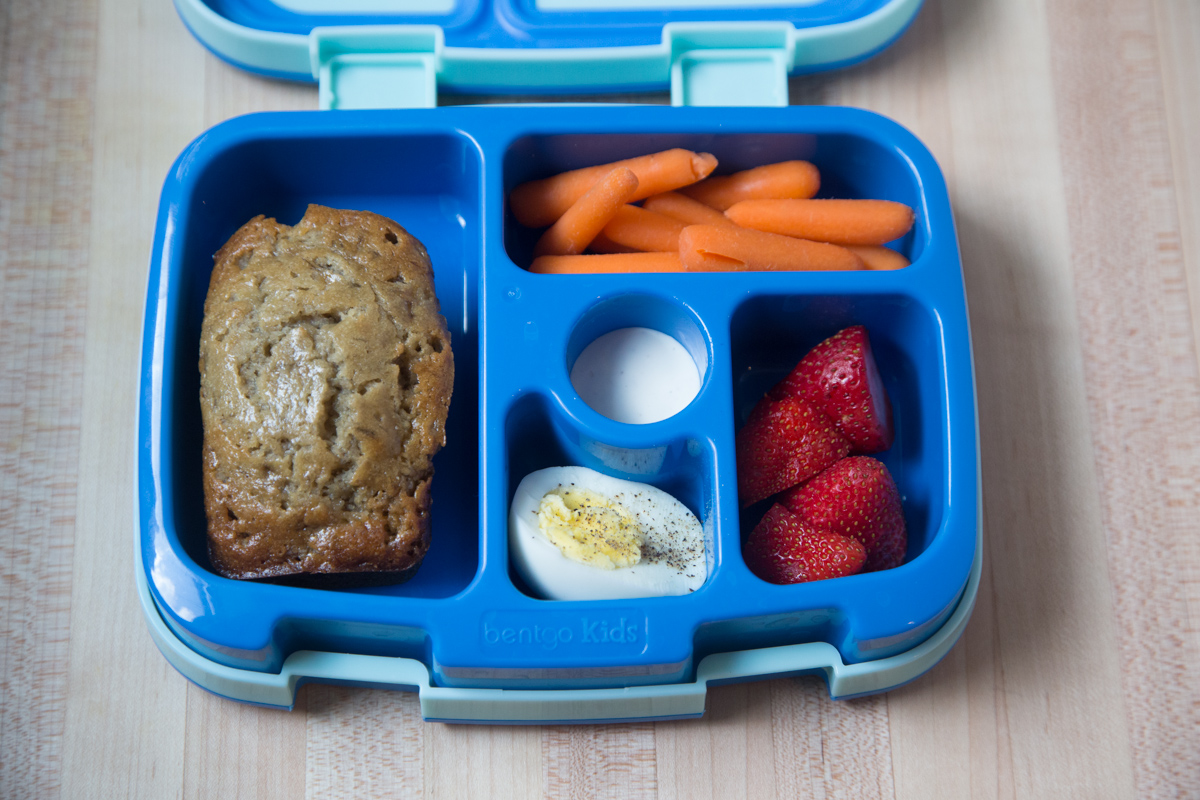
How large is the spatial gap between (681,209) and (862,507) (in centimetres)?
45

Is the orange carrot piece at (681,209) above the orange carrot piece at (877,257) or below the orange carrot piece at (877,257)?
above

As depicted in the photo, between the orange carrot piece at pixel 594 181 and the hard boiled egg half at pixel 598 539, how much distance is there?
0.35 metres

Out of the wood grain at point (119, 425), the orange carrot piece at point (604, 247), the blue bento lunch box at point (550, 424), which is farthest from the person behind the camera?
the orange carrot piece at point (604, 247)

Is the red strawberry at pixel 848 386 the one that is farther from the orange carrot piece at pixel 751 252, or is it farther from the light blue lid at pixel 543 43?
the light blue lid at pixel 543 43

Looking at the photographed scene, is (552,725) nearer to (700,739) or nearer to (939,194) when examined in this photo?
(700,739)

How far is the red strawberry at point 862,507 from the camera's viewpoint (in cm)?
104

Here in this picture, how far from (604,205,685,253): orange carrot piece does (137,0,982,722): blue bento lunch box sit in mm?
Answer: 86

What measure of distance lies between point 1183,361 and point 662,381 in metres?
0.74

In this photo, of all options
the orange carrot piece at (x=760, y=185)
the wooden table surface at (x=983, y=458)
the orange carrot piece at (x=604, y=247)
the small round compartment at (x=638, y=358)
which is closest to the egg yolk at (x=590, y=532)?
the small round compartment at (x=638, y=358)

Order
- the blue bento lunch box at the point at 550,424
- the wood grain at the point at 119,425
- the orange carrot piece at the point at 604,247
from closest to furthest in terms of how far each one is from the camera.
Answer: the blue bento lunch box at the point at 550,424, the wood grain at the point at 119,425, the orange carrot piece at the point at 604,247

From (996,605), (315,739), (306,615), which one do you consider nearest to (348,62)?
(306,615)

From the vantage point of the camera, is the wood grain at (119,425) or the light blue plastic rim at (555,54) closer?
the wood grain at (119,425)

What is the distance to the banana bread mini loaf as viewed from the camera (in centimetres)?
99

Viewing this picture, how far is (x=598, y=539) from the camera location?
103 cm
